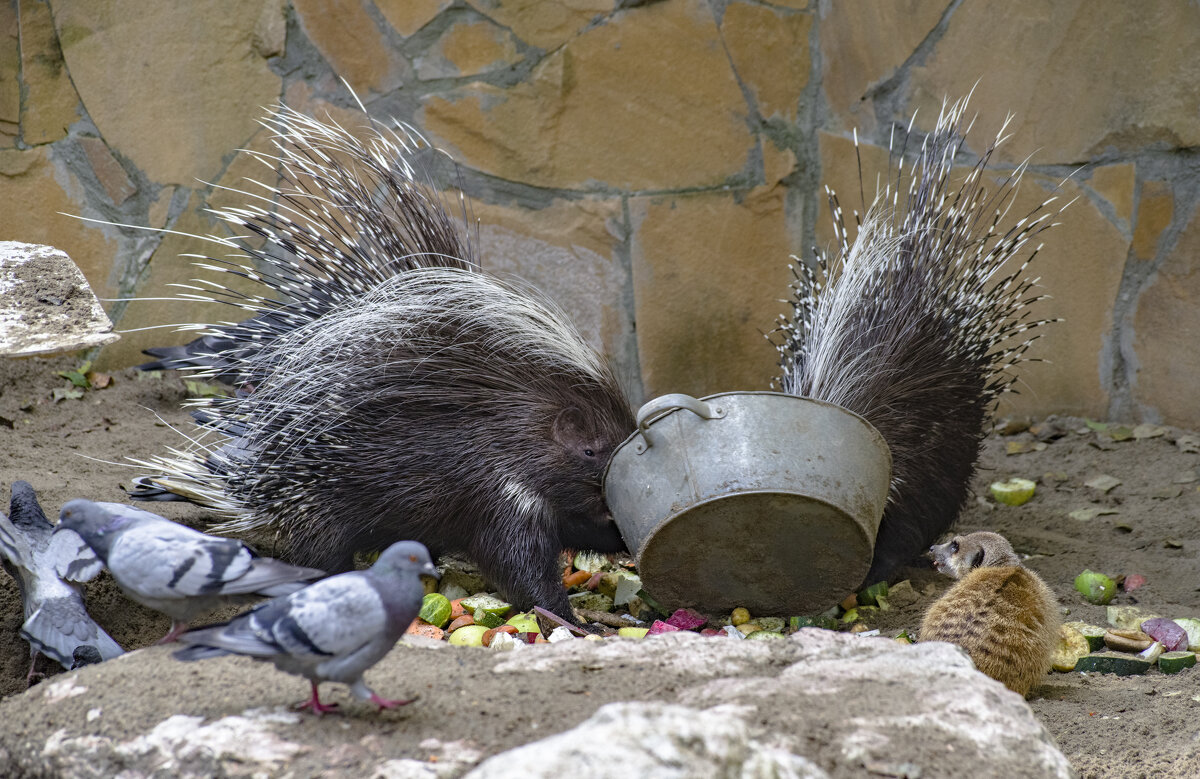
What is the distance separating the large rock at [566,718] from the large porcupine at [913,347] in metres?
1.11

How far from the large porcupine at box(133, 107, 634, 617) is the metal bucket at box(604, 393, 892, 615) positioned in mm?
347

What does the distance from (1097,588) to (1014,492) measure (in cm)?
88

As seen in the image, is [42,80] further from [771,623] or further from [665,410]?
[771,623]

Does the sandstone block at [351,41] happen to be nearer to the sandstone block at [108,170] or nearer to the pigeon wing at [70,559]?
the sandstone block at [108,170]

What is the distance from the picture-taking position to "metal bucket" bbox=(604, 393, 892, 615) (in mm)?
2373

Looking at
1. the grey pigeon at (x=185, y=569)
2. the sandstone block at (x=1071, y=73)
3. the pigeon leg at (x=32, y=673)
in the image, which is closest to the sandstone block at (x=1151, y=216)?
the sandstone block at (x=1071, y=73)

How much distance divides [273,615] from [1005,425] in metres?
3.51

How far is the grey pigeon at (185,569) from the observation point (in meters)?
1.73

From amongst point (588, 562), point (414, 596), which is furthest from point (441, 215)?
point (414, 596)

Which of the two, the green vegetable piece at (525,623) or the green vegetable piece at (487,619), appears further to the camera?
the green vegetable piece at (487,619)

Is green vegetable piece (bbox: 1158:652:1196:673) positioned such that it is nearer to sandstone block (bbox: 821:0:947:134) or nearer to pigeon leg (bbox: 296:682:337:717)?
pigeon leg (bbox: 296:682:337:717)

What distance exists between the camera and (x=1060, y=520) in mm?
3590

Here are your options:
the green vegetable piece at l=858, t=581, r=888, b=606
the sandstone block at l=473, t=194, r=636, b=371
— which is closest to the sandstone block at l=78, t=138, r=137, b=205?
the sandstone block at l=473, t=194, r=636, b=371

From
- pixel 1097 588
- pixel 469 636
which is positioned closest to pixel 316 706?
pixel 469 636
